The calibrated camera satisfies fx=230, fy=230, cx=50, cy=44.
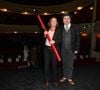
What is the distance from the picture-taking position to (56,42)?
4316 millimetres

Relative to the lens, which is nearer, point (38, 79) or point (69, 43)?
point (69, 43)

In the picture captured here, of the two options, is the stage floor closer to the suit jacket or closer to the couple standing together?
the couple standing together

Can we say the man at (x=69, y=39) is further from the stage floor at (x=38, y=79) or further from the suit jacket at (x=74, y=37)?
the stage floor at (x=38, y=79)

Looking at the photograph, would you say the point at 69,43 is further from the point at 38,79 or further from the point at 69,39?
the point at 38,79

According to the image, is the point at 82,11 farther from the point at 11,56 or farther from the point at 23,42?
the point at 11,56

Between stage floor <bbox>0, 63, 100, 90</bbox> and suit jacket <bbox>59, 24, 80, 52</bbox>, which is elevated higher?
suit jacket <bbox>59, 24, 80, 52</bbox>

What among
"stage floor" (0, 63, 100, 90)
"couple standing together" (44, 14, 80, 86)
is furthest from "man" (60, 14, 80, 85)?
"stage floor" (0, 63, 100, 90)

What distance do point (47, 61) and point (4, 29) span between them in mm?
2545

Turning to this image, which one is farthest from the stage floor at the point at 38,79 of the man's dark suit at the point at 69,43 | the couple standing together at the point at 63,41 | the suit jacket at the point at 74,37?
the suit jacket at the point at 74,37

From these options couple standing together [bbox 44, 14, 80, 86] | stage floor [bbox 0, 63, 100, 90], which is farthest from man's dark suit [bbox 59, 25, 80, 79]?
stage floor [bbox 0, 63, 100, 90]

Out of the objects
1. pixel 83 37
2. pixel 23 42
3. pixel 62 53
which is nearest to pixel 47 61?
pixel 62 53

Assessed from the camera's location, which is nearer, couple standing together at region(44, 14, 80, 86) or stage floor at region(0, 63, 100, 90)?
couple standing together at region(44, 14, 80, 86)

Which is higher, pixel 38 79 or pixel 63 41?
pixel 63 41

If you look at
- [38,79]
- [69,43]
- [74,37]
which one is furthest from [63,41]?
[38,79]
